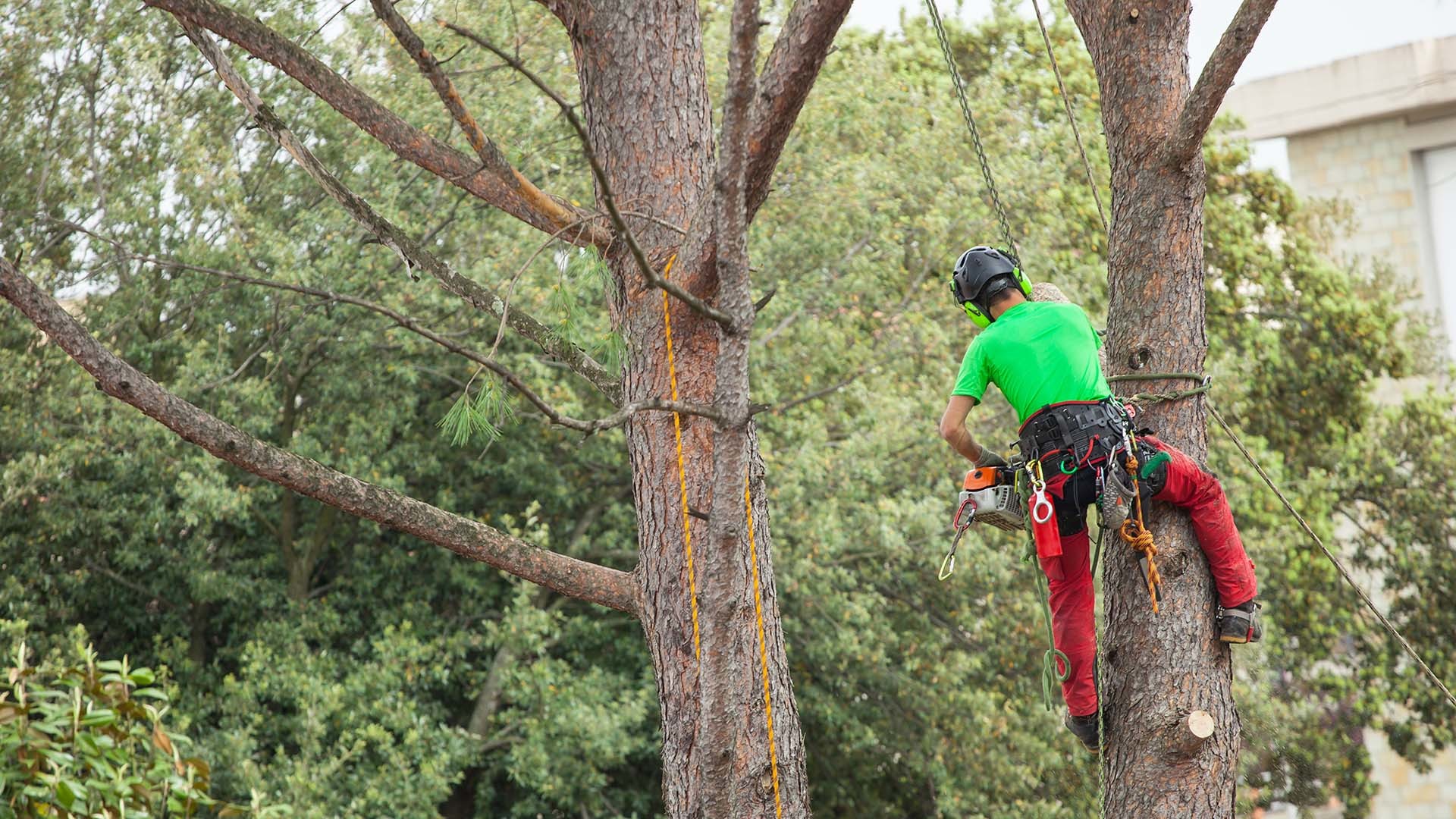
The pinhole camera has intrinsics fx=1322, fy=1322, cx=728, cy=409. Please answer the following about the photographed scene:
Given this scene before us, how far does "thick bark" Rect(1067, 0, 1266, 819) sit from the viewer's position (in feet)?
10.4

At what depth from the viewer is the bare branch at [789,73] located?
2662 millimetres

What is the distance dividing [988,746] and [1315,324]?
6.01 metres

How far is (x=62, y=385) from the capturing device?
7.67 m

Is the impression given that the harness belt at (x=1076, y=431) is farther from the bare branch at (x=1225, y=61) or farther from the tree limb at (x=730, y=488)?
the tree limb at (x=730, y=488)

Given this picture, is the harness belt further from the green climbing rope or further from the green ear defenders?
the green ear defenders

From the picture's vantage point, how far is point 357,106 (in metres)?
3.18

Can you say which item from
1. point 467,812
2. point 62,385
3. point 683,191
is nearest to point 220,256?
point 62,385

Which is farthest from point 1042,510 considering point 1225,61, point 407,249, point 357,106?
point 357,106

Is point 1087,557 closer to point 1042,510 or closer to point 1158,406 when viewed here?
point 1042,510

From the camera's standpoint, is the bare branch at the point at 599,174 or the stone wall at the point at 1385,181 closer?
the bare branch at the point at 599,174

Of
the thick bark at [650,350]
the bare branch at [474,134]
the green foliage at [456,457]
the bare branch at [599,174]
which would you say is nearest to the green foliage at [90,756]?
the thick bark at [650,350]

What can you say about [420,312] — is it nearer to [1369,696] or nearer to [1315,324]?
[1315,324]

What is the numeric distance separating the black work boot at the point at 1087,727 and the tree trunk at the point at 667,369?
2.49 ft

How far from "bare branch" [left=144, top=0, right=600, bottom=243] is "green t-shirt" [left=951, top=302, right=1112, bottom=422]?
109cm
